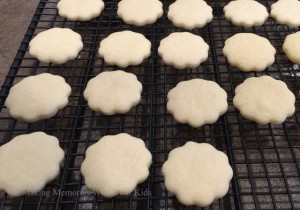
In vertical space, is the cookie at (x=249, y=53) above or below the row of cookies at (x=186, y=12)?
below

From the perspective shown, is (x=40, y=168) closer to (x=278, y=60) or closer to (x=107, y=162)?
(x=107, y=162)

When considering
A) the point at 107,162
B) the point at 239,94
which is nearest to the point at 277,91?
the point at 239,94

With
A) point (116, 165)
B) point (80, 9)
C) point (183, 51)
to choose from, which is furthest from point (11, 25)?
point (116, 165)

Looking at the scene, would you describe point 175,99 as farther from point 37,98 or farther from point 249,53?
point 37,98

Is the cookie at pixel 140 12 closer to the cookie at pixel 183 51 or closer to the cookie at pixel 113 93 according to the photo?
the cookie at pixel 183 51

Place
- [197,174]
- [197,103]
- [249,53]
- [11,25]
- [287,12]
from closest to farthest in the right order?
1. [197,174]
2. [197,103]
3. [249,53]
4. [287,12]
5. [11,25]

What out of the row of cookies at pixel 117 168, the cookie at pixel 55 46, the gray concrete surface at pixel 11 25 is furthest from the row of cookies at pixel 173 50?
the row of cookies at pixel 117 168

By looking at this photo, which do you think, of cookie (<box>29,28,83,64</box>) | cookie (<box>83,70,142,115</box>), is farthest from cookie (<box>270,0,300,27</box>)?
cookie (<box>29,28,83,64</box>)

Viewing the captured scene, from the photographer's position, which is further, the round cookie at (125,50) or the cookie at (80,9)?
the cookie at (80,9)
